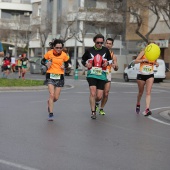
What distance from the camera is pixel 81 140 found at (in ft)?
30.1

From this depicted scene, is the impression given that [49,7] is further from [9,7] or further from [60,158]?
[60,158]

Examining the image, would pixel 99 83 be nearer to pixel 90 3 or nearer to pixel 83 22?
pixel 83 22

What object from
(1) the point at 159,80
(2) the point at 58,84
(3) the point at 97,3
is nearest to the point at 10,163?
(2) the point at 58,84

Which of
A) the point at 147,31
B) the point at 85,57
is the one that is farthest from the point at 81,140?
the point at 147,31

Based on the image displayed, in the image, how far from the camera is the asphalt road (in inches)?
286

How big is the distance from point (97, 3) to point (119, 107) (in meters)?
45.7

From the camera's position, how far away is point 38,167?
6.93 m

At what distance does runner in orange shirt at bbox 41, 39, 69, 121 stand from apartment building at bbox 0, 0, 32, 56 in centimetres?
5349

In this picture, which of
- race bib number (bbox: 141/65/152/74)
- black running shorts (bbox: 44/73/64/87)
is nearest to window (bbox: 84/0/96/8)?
race bib number (bbox: 141/65/152/74)

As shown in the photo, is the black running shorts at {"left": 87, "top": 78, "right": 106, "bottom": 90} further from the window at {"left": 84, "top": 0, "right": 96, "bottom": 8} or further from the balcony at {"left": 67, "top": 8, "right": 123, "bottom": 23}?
the window at {"left": 84, "top": 0, "right": 96, "bottom": 8}

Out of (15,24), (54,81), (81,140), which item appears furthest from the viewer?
(15,24)

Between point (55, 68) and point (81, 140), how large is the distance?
10.6ft

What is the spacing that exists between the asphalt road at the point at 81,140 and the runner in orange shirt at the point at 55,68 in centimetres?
64

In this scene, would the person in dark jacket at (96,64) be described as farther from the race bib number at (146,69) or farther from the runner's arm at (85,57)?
the race bib number at (146,69)
